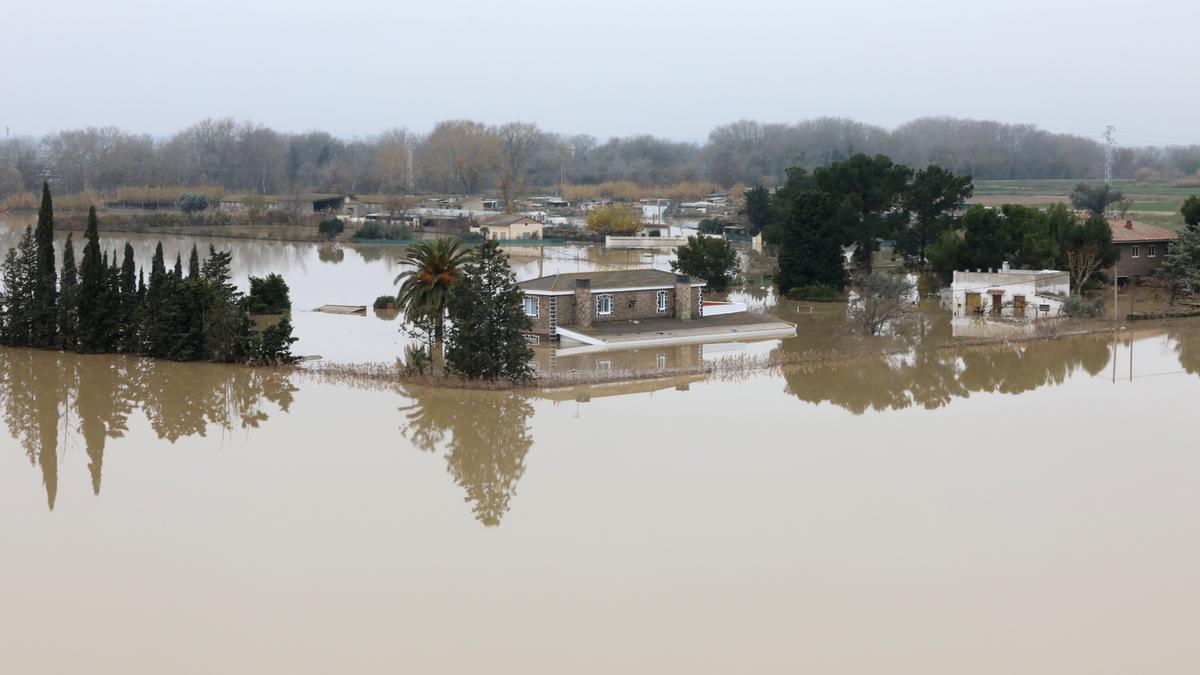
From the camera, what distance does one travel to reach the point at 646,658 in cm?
850

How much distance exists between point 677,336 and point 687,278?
1.87m

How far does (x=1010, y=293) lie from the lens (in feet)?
85.6

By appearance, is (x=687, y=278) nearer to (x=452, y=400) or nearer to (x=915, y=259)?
(x=452, y=400)

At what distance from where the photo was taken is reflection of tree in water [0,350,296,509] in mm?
14859

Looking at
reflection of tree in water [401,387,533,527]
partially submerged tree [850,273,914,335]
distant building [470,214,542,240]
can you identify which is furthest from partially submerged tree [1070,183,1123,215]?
reflection of tree in water [401,387,533,527]

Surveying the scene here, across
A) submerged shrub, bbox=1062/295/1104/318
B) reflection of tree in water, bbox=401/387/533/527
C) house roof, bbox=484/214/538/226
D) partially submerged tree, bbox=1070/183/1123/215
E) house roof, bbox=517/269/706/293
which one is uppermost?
partially submerged tree, bbox=1070/183/1123/215

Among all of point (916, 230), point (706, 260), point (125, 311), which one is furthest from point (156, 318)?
point (916, 230)

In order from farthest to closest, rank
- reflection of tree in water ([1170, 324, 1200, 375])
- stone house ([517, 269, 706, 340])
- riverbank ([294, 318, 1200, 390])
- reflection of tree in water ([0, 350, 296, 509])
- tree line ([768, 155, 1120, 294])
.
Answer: tree line ([768, 155, 1120, 294]), stone house ([517, 269, 706, 340]), reflection of tree in water ([1170, 324, 1200, 375]), riverbank ([294, 318, 1200, 390]), reflection of tree in water ([0, 350, 296, 509])

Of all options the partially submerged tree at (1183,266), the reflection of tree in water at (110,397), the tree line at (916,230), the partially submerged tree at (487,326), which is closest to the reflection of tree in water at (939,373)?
the partially submerged tree at (487,326)

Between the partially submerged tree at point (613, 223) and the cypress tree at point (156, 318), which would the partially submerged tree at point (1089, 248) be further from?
the partially submerged tree at point (613, 223)

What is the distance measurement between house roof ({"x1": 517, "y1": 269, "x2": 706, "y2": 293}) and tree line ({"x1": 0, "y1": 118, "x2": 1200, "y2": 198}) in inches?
2164

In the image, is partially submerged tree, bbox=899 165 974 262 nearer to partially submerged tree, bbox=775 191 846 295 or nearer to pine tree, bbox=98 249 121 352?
partially submerged tree, bbox=775 191 846 295

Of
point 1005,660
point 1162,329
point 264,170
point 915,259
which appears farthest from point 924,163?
point 1005,660

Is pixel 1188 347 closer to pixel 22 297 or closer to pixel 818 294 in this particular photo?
pixel 818 294
